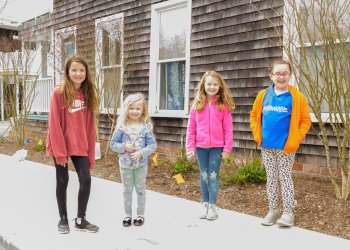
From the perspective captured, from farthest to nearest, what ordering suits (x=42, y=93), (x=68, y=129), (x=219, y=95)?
(x=42, y=93) → (x=219, y=95) → (x=68, y=129)

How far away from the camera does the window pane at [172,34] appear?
25.9 feet

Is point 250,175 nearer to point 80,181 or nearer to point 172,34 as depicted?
point 80,181

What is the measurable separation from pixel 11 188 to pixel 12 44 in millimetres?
7965

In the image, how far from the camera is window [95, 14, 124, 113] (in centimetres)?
835

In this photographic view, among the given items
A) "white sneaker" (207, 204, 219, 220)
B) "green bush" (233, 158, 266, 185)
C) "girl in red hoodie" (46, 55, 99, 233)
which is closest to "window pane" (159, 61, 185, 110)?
"green bush" (233, 158, 266, 185)

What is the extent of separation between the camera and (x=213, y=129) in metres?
4.00

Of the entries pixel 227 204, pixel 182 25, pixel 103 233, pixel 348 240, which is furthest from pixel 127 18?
pixel 348 240

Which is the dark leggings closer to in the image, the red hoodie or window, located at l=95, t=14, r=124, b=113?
the red hoodie

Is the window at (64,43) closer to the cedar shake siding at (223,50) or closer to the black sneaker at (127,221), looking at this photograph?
the cedar shake siding at (223,50)

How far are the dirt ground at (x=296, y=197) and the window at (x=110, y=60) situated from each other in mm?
1987

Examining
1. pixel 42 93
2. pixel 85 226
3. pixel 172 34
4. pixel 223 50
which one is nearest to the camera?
pixel 85 226

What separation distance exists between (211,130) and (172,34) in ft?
14.9

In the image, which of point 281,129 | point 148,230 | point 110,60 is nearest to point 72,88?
point 148,230

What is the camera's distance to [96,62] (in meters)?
8.77
